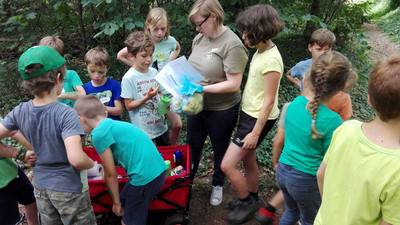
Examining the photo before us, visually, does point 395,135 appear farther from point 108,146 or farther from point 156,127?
point 156,127

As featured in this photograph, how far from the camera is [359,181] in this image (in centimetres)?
152

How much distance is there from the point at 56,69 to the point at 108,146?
0.56 m

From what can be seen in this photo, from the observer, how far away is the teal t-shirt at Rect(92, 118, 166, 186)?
2.44 metres

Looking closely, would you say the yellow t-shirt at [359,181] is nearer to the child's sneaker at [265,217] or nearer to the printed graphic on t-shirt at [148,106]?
the child's sneaker at [265,217]

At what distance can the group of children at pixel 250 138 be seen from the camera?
4.92 feet

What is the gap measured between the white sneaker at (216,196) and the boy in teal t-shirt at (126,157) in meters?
0.95


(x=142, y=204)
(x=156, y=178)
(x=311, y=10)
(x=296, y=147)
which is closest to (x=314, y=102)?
(x=296, y=147)

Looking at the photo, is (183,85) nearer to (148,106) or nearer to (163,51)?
(148,106)

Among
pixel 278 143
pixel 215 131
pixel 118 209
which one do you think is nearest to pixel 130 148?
pixel 118 209

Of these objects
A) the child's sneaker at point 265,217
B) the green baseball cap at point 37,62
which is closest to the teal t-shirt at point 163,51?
the green baseball cap at point 37,62

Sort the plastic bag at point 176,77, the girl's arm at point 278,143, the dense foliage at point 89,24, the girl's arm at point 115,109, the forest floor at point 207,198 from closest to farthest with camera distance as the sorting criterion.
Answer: the girl's arm at point 278,143, the plastic bag at point 176,77, the girl's arm at point 115,109, the forest floor at point 207,198, the dense foliage at point 89,24

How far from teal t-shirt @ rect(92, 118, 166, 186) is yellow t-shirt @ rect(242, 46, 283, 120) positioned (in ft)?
2.64

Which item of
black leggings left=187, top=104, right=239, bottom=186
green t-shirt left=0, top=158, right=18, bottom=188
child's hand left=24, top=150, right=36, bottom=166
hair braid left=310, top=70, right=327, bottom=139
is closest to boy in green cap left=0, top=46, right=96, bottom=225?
child's hand left=24, top=150, right=36, bottom=166

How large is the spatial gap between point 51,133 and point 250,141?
143cm
